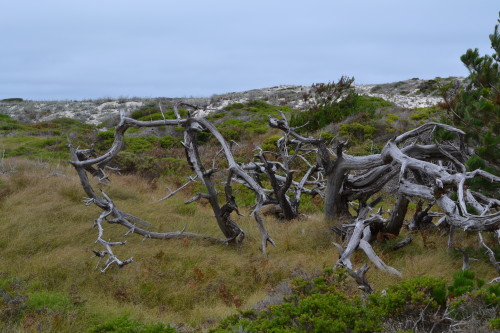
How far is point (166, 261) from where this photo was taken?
23.6 ft

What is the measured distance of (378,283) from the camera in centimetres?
→ 595

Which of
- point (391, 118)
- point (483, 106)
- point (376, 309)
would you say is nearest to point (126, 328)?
point (376, 309)

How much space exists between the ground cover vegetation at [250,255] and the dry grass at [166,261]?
3 cm

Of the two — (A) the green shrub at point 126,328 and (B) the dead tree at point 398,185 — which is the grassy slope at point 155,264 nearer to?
(B) the dead tree at point 398,185

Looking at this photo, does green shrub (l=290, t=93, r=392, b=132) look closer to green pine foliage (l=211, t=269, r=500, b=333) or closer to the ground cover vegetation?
the ground cover vegetation

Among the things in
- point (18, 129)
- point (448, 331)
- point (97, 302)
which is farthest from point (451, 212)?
point (18, 129)

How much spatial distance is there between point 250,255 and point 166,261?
1.39 metres

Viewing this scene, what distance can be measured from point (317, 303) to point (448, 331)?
3.61 feet

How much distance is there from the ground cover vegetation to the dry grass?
0.03 metres

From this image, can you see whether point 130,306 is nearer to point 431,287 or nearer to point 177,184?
point 431,287

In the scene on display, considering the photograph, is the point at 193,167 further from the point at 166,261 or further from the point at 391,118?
the point at 391,118

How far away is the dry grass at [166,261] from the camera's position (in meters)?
5.93

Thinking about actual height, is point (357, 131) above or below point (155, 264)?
above

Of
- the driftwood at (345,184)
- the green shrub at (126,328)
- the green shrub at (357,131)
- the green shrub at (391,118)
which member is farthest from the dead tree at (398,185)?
the green shrub at (391,118)
